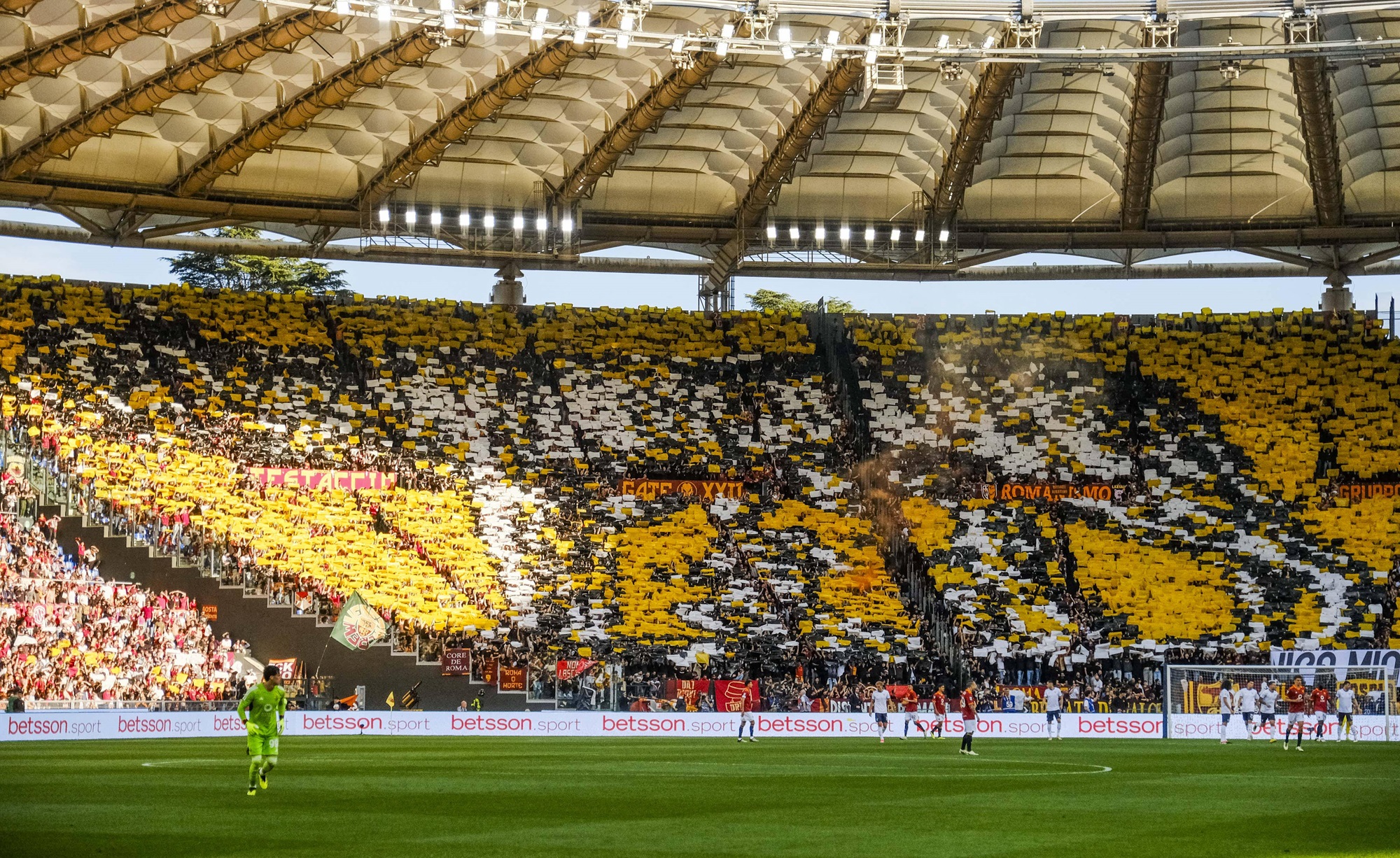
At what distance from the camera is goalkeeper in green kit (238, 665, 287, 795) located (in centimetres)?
2033

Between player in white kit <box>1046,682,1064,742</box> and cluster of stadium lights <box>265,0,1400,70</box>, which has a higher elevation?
cluster of stadium lights <box>265,0,1400,70</box>

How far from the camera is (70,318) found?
167 feet

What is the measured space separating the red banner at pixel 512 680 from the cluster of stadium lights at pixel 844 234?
63.1 feet

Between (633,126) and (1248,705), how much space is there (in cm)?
2153

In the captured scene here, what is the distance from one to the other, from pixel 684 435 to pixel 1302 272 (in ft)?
79.5

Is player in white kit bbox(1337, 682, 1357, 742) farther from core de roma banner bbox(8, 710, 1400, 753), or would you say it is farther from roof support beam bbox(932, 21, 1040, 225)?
roof support beam bbox(932, 21, 1040, 225)

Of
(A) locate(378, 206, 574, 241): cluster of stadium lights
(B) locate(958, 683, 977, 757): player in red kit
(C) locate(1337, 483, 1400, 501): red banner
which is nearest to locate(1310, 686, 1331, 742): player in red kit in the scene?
(B) locate(958, 683, 977, 757): player in red kit

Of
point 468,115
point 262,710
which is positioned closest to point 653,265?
point 468,115

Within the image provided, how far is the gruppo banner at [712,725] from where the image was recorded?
125ft

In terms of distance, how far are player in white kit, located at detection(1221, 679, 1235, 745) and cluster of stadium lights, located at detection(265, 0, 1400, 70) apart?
13.9 m

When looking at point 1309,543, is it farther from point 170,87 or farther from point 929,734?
point 170,87

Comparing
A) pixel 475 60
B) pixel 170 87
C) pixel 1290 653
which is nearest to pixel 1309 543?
pixel 1290 653

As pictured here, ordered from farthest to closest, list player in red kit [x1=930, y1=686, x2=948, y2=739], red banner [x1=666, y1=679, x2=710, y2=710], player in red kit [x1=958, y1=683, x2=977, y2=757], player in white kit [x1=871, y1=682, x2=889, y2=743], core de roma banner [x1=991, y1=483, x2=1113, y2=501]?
core de roma banner [x1=991, y1=483, x2=1113, y2=501] < red banner [x1=666, y1=679, x2=710, y2=710] < player in red kit [x1=930, y1=686, x2=948, y2=739] < player in white kit [x1=871, y1=682, x2=889, y2=743] < player in red kit [x1=958, y1=683, x2=977, y2=757]

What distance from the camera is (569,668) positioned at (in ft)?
136
